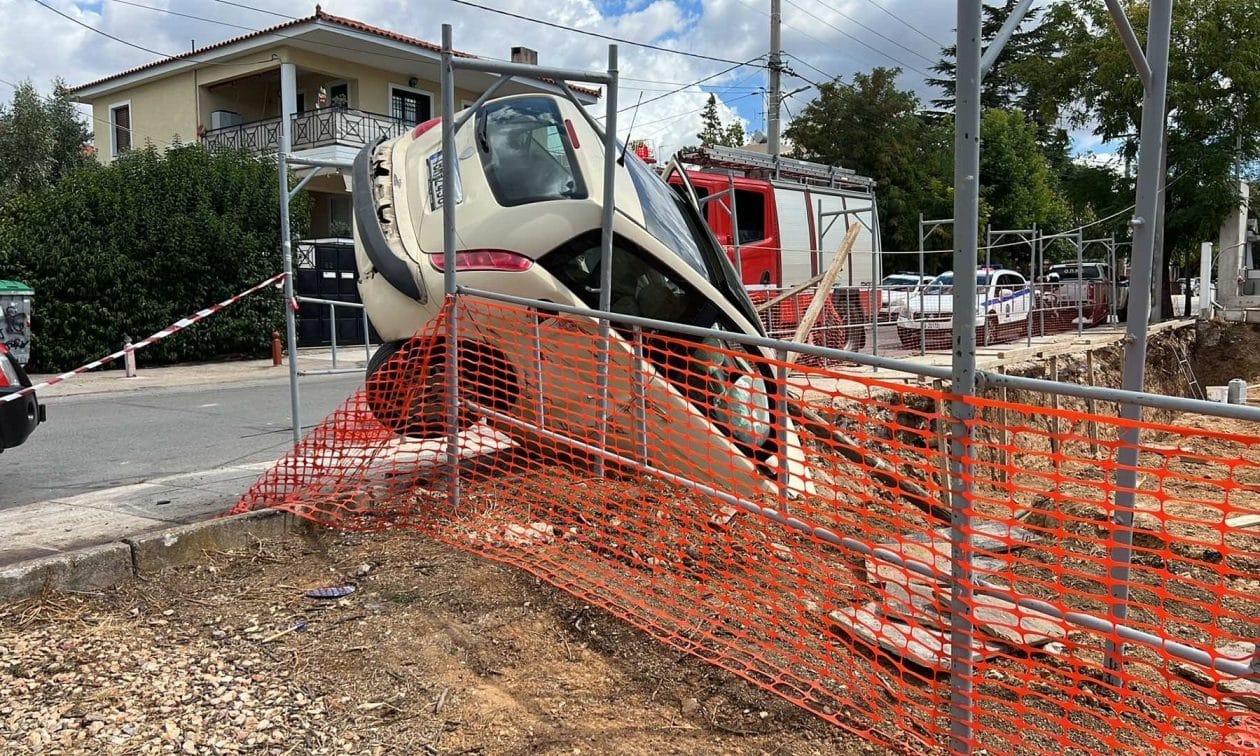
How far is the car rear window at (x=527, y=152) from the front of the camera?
198 inches

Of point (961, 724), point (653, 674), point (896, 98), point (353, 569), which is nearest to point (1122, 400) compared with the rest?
point (961, 724)

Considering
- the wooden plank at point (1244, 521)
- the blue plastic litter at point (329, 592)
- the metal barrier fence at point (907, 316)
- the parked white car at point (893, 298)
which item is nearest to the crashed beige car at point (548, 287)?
the blue plastic litter at point (329, 592)

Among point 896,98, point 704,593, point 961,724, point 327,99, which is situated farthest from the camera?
point 896,98

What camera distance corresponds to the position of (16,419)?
5488 millimetres

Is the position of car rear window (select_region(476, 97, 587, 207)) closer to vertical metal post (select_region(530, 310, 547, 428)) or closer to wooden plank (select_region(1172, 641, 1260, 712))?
vertical metal post (select_region(530, 310, 547, 428))

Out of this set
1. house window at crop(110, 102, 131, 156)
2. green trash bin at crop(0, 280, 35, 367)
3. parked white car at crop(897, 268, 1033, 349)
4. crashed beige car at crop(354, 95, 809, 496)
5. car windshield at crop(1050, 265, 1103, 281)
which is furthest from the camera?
house window at crop(110, 102, 131, 156)

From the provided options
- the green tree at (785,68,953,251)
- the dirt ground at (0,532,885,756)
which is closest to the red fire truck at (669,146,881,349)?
Answer: the dirt ground at (0,532,885,756)

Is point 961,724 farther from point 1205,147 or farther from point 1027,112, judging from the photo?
point 1027,112

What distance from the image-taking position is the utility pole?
2216 cm

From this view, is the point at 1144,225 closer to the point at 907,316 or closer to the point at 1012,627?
the point at 1012,627

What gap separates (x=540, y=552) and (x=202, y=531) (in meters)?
1.62

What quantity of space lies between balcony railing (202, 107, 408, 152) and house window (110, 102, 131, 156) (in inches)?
190

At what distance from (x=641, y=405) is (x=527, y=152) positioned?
1.83 meters

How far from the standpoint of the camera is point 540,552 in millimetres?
4160
